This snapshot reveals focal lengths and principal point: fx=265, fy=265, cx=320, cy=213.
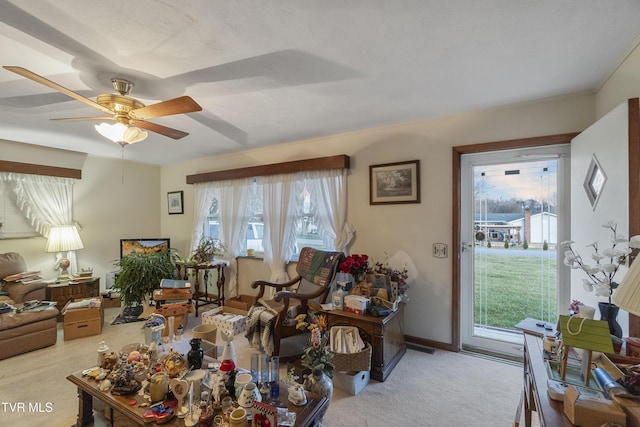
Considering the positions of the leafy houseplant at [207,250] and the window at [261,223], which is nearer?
the window at [261,223]

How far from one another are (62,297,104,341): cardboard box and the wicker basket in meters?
2.86

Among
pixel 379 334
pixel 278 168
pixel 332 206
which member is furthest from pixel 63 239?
pixel 379 334

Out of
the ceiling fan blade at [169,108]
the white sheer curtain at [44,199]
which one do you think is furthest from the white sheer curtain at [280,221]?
the white sheer curtain at [44,199]

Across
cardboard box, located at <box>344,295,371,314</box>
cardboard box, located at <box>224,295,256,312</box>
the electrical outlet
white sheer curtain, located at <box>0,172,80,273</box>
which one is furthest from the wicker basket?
white sheer curtain, located at <box>0,172,80,273</box>

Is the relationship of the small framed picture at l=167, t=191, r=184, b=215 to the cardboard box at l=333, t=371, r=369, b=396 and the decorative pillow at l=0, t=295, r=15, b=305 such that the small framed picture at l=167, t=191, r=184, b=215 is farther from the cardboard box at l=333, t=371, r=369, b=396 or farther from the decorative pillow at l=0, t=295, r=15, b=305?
the cardboard box at l=333, t=371, r=369, b=396

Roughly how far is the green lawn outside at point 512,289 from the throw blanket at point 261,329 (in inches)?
80.4

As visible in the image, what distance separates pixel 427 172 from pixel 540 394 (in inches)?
83.8

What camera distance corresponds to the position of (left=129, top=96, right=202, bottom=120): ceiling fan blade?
1679mm

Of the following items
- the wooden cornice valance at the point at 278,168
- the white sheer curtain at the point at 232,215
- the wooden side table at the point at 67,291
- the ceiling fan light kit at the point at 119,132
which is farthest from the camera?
the white sheer curtain at the point at 232,215

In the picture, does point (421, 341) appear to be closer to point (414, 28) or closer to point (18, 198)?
point (414, 28)

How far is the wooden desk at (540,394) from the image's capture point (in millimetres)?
884

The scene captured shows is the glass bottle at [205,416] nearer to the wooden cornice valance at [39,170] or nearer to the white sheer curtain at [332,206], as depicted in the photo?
the white sheer curtain at [332,206]

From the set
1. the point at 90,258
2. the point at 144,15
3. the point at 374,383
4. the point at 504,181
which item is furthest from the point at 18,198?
the point at 504,181

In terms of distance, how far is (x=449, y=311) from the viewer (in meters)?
2.66
